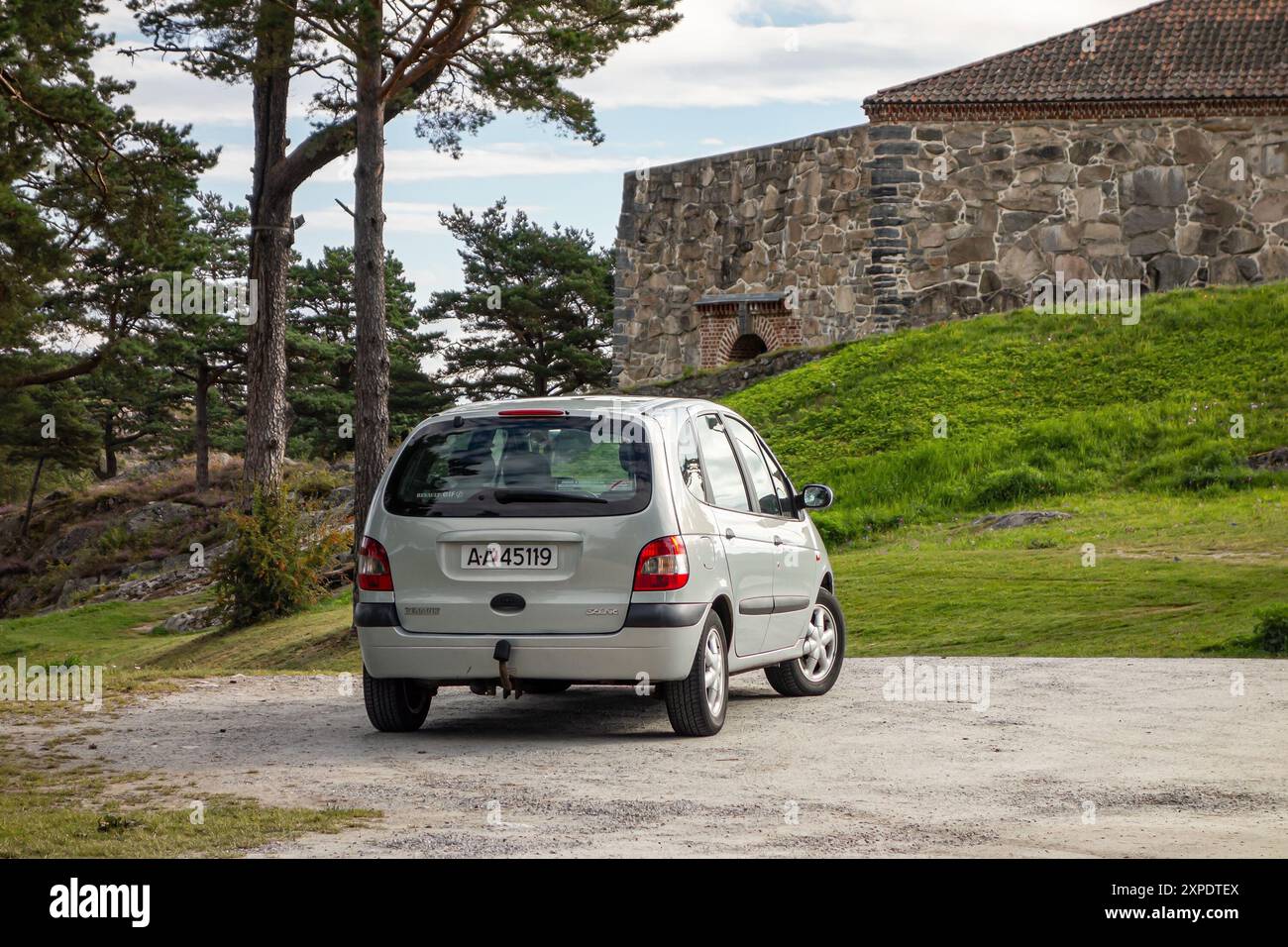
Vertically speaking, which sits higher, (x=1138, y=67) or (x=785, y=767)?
(x=1138, y=67)

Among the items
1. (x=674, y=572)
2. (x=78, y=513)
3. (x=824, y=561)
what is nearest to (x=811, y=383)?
(x=824, y=561)

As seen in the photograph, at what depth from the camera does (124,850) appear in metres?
5.65

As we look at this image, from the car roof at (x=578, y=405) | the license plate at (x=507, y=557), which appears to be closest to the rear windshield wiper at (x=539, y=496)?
the license plate at (x=507, y=557)

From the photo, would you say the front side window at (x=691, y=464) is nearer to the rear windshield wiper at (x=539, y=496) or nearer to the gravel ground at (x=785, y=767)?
the rear windshield wiper at (x=539, y=496)

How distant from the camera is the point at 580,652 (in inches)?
322

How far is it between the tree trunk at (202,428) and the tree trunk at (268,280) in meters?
20.4

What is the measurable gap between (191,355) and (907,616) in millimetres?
35736

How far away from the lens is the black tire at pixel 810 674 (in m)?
10.4

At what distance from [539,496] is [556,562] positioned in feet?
1.25

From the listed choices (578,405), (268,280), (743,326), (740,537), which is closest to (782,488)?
(740,537)

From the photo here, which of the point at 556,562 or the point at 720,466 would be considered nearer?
the point at 556,562

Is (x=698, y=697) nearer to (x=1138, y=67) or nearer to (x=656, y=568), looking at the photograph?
(x=656, y=568)

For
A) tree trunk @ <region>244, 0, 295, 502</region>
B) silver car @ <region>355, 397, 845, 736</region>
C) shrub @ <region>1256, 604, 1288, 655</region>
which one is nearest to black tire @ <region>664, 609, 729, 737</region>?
silver car @ <region>355, 397, 845, 736</region>
